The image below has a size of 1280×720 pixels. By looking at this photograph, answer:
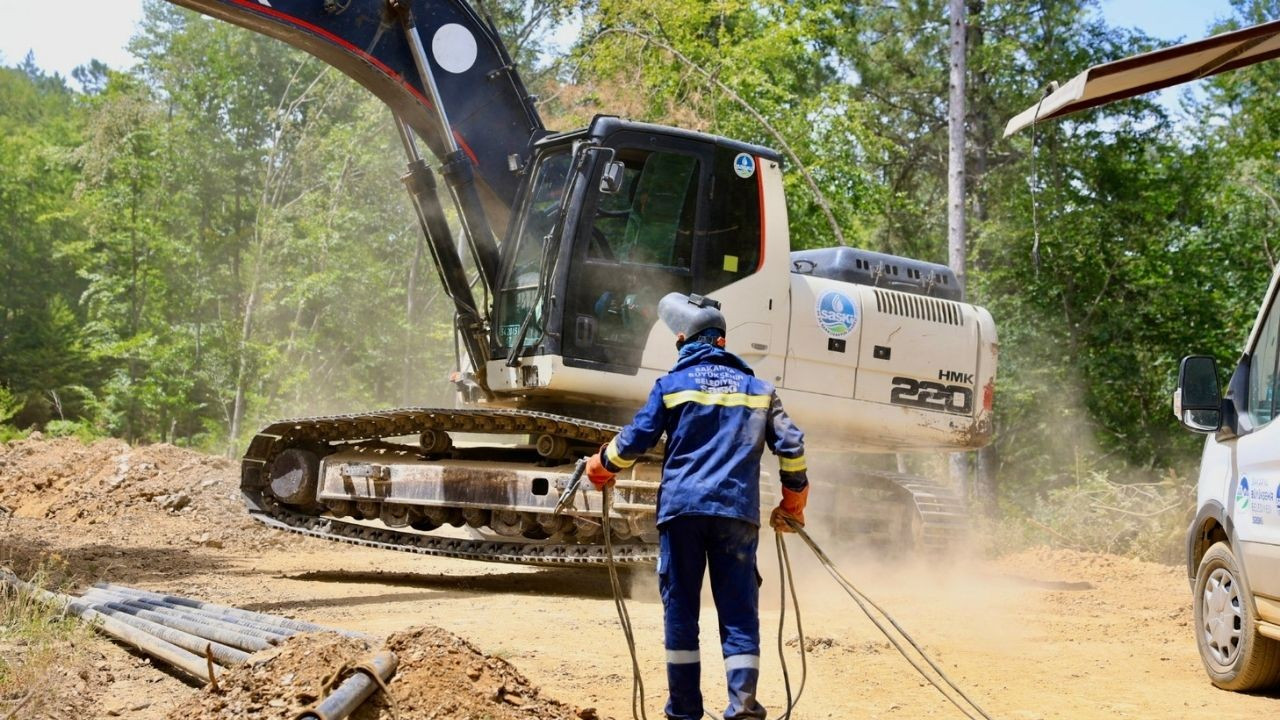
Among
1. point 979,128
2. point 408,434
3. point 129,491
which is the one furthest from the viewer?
point 979,128

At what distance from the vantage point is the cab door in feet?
18.9

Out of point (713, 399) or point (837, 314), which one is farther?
point (837, 314)

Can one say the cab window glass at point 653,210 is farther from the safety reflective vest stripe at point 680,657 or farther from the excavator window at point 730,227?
the safety reflective vest stripe at point 680,657

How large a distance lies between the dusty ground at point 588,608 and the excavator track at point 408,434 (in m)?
0.34

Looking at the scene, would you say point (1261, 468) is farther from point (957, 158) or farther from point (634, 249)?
point (957, 158)

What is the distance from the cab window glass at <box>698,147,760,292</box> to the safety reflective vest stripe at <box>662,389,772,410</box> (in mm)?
4016

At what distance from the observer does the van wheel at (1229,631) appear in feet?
20.2

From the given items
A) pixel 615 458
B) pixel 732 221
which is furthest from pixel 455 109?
pixel 615 458

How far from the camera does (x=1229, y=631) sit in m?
6.50

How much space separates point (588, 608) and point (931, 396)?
12.0 feet

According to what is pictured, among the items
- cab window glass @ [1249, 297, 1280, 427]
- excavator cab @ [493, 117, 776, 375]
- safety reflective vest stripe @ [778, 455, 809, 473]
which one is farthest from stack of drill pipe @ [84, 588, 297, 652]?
cab window glass @ [1249, 297, 1280, 427]

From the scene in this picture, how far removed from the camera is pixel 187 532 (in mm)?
13047

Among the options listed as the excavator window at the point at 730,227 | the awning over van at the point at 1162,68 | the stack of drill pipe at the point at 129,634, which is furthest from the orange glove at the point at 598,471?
the excavator window at the point at 730,227

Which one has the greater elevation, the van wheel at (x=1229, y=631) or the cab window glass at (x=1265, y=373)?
the cab window glass at (x=1265, y=373)
